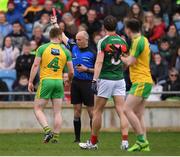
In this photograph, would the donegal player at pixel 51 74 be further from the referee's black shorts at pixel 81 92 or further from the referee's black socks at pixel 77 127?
the referee's black socks at pixel 77 127

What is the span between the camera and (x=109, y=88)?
52.3 feet

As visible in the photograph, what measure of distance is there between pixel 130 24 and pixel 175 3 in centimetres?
1127

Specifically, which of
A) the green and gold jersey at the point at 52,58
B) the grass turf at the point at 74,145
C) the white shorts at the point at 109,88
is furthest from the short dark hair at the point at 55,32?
the grass turf at the point at 74,145

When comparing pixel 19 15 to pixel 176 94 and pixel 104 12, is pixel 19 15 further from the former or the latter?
pixel 176 94

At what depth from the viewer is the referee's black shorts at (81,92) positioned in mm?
18109

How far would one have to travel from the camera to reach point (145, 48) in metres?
15.5

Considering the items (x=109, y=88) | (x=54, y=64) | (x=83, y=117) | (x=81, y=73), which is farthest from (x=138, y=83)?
(x=83, y=117)

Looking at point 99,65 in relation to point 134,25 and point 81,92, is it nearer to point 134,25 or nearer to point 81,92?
point 134,25

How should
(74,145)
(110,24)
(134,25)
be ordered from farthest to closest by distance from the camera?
(74,145) < (110,24) < (134,25)

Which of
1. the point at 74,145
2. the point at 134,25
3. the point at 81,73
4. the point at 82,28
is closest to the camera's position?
the point at 134,25

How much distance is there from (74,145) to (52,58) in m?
1.74

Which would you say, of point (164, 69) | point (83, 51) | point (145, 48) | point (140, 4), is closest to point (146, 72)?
point (145, 48)

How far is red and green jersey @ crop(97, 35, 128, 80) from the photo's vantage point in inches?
622

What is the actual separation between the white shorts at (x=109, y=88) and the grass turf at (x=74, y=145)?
0.98 m
